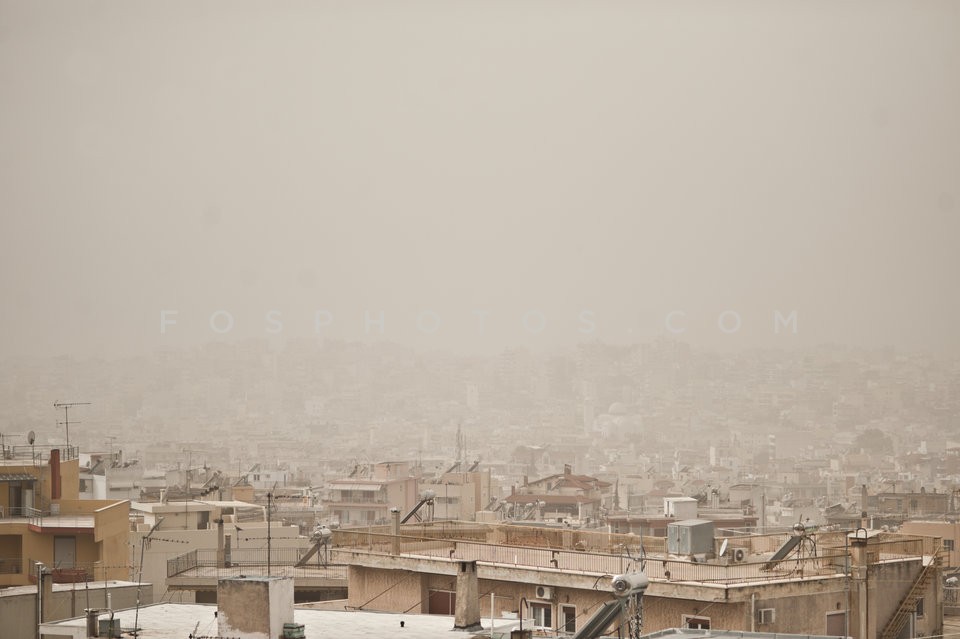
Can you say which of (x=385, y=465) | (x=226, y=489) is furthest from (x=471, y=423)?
(x=226, y=489)

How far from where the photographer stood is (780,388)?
465 ft

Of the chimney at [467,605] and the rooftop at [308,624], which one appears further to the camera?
the chimney at [467,605]

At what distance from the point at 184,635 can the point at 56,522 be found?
41.4ft

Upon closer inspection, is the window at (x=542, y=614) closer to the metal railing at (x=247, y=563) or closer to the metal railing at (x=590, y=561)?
the metal railing at (x=590, y=561)

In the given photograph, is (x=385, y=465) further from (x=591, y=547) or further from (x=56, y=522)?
(x=591, y=547)

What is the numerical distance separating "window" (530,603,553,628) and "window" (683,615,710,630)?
5.75ft

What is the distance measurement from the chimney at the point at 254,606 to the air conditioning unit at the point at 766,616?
4.51 meters

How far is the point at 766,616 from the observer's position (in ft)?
44.0

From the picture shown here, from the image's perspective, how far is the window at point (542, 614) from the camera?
14899mm

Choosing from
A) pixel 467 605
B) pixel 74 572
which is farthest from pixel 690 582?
pixel 74 572

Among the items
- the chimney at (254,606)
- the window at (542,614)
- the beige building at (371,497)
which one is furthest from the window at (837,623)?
the beige building at (371,497)

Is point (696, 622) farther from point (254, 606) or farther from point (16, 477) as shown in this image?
point (16, 477)

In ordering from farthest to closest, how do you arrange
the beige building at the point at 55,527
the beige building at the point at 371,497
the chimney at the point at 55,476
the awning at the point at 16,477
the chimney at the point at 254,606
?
the beige building at the point at 371,497, the chimney at the point at 55,476, the awning at the point at 16,477, the beige building at the point at 55,527, the chimney at the point at 254,606

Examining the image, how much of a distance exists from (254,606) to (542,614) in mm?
4789
